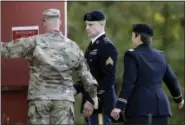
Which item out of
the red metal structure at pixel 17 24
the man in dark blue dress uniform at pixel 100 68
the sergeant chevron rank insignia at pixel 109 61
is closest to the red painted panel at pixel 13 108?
the red metal structure at pixel 17 24

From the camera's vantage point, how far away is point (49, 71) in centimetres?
778

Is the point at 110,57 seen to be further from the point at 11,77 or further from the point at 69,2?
the point at 69,2

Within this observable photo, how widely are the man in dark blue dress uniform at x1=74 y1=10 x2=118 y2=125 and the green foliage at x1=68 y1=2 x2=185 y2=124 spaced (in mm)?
5814

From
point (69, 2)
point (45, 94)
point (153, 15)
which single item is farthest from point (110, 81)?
point (153, 15)

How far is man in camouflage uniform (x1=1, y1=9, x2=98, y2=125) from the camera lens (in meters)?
7.79

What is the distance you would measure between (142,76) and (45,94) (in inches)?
40.9

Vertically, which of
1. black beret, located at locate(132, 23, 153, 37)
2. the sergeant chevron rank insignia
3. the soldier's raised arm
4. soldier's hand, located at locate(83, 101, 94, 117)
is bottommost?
soldier's hand, located at locate(83, 101, 94, 117)

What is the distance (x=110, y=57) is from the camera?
8.55 metres

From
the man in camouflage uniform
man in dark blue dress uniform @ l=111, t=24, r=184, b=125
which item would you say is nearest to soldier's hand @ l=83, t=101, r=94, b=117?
man in dark blue dress uniform @ l=111, t=24, r=184, b=125

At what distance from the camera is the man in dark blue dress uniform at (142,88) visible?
8.25m

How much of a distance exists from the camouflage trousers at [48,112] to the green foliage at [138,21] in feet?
21.5

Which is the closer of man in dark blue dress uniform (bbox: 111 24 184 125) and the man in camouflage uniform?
the man in camouflage uniform

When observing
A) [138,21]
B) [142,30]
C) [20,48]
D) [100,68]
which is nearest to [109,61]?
[100,68]

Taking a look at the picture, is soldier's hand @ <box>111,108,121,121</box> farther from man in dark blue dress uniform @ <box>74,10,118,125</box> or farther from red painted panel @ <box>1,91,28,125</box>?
red painted panel @ <box>1,91,28,125</box>
